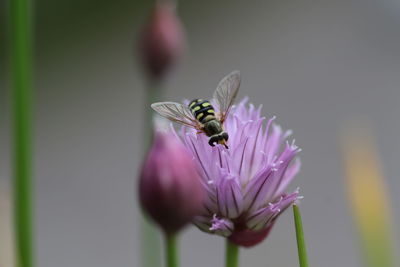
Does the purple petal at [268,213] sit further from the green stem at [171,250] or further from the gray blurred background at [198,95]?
the gray blurred background at [198,95]

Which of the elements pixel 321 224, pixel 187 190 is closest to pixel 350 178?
pixel 187 190

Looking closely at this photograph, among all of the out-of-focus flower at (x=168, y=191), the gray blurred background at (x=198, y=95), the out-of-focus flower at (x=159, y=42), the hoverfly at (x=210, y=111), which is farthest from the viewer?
the gray blurred background at (x=198, y=95)

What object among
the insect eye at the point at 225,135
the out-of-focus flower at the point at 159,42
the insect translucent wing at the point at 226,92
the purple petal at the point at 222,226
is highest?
the out-of-focus flower at the point at 159,42

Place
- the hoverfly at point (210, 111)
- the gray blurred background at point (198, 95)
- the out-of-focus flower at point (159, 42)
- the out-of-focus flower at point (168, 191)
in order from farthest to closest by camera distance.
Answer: the gray blurred background at point (198, 95), the out-of-focus flower at point (159, 42), the hoverfly at point (210, 111), the out-of-focus flower at point (168, 191)

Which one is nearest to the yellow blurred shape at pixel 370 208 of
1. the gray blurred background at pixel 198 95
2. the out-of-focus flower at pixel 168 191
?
the out-of-focus flower at pixel 168 191

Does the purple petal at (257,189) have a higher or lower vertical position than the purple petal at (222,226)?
higher

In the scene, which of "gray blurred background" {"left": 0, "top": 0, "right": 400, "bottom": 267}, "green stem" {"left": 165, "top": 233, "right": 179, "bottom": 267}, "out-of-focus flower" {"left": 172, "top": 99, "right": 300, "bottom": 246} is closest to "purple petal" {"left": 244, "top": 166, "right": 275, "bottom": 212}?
"out-of-focus flower" {"left": 172, "top": 99, "right": 300, "bottom": 246}

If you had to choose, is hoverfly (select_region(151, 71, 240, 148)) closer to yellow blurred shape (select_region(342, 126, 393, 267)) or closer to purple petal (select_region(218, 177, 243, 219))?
purple petal (select_region(218, 177, 243, 219))
